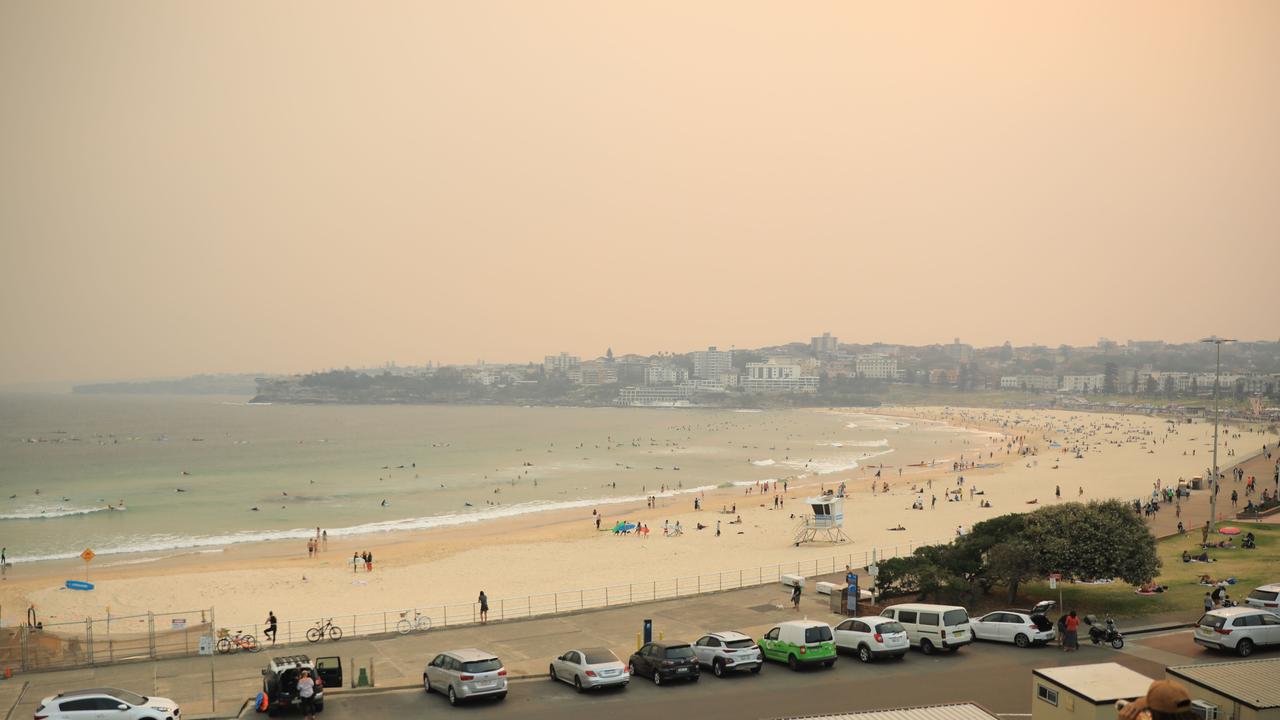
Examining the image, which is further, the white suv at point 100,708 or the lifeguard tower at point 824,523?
the lifeguard tower at point 824,523

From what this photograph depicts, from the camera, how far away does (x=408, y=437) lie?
130125 millimetres

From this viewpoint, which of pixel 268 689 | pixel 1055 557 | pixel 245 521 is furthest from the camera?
pixel 245 521

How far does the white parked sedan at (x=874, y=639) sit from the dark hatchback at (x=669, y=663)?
3.39 meters

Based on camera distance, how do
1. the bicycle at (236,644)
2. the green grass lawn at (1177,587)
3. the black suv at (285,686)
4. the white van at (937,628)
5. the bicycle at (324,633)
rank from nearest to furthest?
the black suv at (285,686), the white van at (937,628), the bicycle at (236,644), the green grass lawn at (1177,587), the bicycle at (324,633)

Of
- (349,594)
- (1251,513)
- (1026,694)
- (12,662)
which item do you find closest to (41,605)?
(349,594)

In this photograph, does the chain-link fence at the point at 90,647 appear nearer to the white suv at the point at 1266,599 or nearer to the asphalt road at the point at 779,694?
the asphalt road at the point at 779,694

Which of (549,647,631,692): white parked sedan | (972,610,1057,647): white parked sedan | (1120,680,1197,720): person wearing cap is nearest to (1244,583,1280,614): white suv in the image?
(972,610,1057,647): white parked sedan

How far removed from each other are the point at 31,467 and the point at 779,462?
252 ft

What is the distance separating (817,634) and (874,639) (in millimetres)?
1330

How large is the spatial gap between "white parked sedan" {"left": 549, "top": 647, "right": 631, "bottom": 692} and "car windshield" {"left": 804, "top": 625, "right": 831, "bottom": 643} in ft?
11.5

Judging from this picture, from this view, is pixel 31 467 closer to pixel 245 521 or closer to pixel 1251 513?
pixel 245 521

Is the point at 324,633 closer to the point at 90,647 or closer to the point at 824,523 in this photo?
the point at 90,647

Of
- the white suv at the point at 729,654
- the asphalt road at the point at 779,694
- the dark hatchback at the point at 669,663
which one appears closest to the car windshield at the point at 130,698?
the asphalt road at the point at 779,694

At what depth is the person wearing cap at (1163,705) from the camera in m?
3.69
